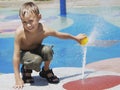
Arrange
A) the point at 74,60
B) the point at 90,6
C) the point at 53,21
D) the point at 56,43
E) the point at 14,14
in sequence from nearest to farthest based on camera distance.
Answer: the point at 74,60 < the point at 56,43 < the point at 53,21 < the point at 14,14 < the point at 90,6

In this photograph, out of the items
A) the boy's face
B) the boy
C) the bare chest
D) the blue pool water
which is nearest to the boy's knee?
the boy

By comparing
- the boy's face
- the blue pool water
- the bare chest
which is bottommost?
the blue pool water

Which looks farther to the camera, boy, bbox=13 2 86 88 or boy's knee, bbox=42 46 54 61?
boy's knee, bbox=42 46 54 61

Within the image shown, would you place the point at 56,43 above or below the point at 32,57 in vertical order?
below

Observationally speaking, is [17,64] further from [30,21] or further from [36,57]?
[30,21]

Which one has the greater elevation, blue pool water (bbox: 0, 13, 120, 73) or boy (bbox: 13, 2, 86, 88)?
boy (bbox: 13, 2, 86, 88)

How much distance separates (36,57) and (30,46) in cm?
17

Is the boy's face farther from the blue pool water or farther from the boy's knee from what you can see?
the blue pool water

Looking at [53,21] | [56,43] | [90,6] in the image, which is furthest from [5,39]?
[90,6]

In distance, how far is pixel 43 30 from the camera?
327 cm

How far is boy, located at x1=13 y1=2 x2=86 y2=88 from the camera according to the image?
3.11 metres

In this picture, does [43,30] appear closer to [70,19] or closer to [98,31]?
[98,31]

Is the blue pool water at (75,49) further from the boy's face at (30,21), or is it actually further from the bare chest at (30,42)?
the boy's face at (30,21)

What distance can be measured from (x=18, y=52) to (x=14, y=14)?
4.62 m
